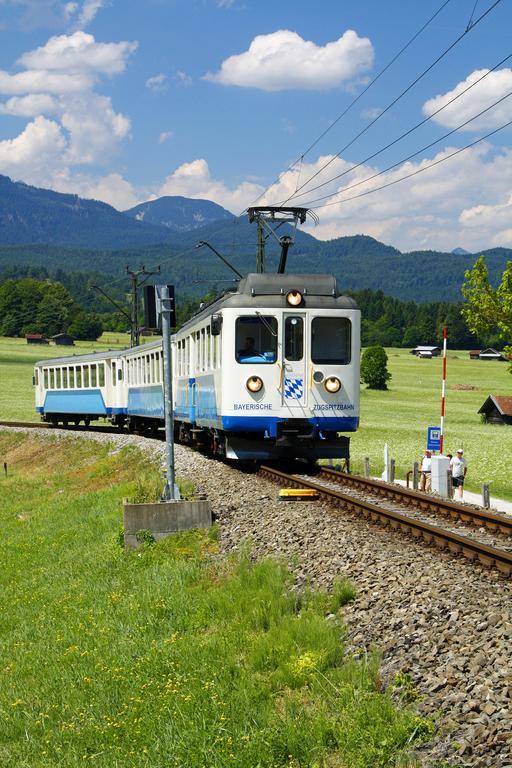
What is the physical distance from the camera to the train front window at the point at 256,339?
1658 cm

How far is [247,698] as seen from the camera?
21.9 ft

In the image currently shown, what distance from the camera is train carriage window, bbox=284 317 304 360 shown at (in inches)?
656

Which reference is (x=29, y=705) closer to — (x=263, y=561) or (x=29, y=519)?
(x=263, y=561)

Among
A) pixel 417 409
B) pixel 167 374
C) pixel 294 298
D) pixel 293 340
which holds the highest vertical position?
pixel 294 298

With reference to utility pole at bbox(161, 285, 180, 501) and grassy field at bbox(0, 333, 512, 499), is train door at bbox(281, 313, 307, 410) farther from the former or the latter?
grassy field at bbox(0, 333, 512, 499)

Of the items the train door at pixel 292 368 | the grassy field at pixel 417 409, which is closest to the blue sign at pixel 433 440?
the grassy field at pixel 417 409

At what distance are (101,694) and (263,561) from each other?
2.74m

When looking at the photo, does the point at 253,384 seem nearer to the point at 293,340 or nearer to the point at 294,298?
the point at 293,340

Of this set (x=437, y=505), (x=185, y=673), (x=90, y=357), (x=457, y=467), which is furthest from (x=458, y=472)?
(x=90, y=357)

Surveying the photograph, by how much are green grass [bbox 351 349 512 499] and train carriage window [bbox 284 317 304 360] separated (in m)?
13.6

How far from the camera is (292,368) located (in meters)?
16.7

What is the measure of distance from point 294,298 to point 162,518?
18.2 feet

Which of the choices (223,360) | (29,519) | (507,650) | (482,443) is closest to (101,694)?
(507,650)

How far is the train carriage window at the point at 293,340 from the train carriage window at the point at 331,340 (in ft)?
0.76
